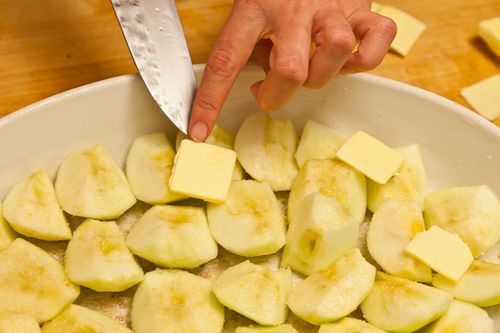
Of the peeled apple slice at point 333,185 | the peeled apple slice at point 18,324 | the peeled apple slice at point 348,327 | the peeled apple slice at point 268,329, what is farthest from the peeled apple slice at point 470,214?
the peeled apple slice at point 18,324

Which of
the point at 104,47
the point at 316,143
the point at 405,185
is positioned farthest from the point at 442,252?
the point at 104,47

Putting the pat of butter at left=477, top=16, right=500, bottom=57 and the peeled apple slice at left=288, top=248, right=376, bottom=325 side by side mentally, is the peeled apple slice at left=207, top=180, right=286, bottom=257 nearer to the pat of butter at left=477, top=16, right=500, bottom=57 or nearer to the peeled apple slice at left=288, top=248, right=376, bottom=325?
the peeled apple slice at left=288, top=248, right=376, bottom=325

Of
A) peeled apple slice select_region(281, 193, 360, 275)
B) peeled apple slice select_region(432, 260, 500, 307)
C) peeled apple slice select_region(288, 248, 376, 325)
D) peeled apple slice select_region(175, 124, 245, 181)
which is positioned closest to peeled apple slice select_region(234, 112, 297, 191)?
peeled apple slice select_region(175, 124, 245, 181)

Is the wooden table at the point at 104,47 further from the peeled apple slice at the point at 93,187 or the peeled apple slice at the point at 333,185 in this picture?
the peeled apple slice at the point at 333,185

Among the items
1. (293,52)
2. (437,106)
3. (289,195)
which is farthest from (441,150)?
(293,52)

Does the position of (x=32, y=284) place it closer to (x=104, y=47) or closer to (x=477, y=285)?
(x=104, y=47)

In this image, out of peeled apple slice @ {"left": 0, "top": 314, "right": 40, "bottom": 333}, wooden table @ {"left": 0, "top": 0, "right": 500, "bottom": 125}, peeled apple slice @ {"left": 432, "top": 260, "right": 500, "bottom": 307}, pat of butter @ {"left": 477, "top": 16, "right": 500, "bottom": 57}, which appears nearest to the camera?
peeled apple slice @ {"left": 0, "top": 314, "right": 40, "bottom": 333}
